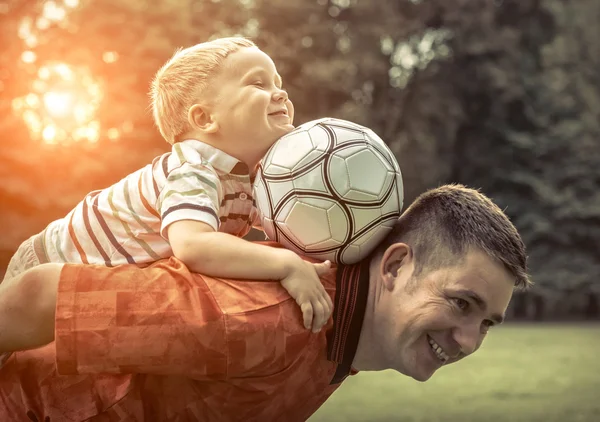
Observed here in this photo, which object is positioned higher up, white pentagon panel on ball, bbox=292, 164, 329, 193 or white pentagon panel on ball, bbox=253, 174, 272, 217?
white pentagon panel on ball, bbox=292, 164, 329, 193

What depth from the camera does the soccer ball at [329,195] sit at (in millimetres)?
2959

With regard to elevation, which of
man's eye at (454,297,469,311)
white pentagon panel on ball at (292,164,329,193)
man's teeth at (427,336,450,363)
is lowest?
man's teeth at (427,336,450,363)

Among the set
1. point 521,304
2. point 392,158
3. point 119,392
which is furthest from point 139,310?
point 521,304

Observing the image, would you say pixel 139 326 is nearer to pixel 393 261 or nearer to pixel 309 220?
pixel 309 220

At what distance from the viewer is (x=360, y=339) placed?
2.96 m

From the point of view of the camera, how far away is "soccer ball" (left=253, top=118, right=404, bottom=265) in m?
2.96

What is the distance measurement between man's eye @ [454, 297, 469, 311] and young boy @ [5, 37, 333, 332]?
18.3 inches

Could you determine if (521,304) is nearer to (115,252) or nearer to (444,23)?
(444,23)

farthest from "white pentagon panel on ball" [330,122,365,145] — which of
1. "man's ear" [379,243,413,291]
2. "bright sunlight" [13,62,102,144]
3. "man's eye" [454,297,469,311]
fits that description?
"bright sunlight" [13,62,102,144]

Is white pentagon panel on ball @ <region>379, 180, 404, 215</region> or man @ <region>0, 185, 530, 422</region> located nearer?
man @ <region>0, 185, 530, 422</region>

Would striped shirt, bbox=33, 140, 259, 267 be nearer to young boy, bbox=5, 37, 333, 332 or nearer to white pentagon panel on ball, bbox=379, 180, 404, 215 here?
young boy, bbox=5, 37, 333, 332

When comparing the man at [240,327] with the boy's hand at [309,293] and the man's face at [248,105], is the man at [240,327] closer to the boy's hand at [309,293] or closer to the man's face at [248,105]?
the boy's hand at [309,293]

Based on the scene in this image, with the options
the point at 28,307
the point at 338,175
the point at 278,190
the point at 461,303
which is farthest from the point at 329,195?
the point at 28,307

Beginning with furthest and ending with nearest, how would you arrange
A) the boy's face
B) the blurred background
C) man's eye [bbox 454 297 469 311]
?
the blurred background → the boy's face → man's eye [bbox 454 297 469 311]
